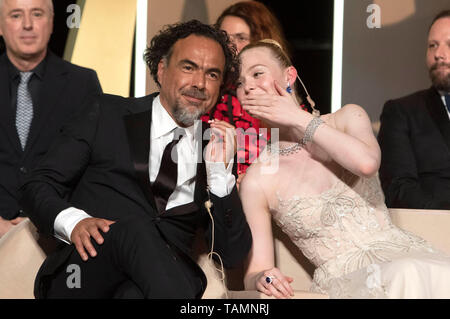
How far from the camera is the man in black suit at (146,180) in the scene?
1.95 metres

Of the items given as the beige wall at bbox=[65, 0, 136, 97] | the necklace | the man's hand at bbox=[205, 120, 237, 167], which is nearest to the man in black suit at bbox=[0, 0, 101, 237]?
the man's hand at bbox=[205, 120, 237, 167]

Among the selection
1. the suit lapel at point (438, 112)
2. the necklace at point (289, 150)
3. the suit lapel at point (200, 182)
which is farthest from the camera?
the suit lapel at point (438, 112)

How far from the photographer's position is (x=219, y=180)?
2219 millimetres

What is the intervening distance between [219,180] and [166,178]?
199mm

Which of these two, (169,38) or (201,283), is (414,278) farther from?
(169,38)

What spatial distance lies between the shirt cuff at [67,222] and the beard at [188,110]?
564 millimetres

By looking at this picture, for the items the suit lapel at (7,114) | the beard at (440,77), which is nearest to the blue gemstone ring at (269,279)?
the suit lapel at (7,114)

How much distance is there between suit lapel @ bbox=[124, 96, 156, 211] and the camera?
223 centimetres

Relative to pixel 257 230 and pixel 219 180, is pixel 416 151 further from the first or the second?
pixel 219 180

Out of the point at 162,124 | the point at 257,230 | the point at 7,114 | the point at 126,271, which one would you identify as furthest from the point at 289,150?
the point at 7,114

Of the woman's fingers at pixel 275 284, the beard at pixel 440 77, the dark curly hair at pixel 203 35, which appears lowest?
the woman's fingers at pixel 275 284

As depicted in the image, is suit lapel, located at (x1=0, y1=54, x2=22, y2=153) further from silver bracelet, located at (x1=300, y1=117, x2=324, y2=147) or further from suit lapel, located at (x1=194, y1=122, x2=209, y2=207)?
silver bracelet, located at (x1=300, y1=117, x2=324, y2=147)

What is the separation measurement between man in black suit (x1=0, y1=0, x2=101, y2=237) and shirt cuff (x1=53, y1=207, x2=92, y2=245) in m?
0.87

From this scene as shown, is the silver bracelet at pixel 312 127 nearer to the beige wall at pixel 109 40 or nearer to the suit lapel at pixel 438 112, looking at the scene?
the suit lapel at pixel 438 112
